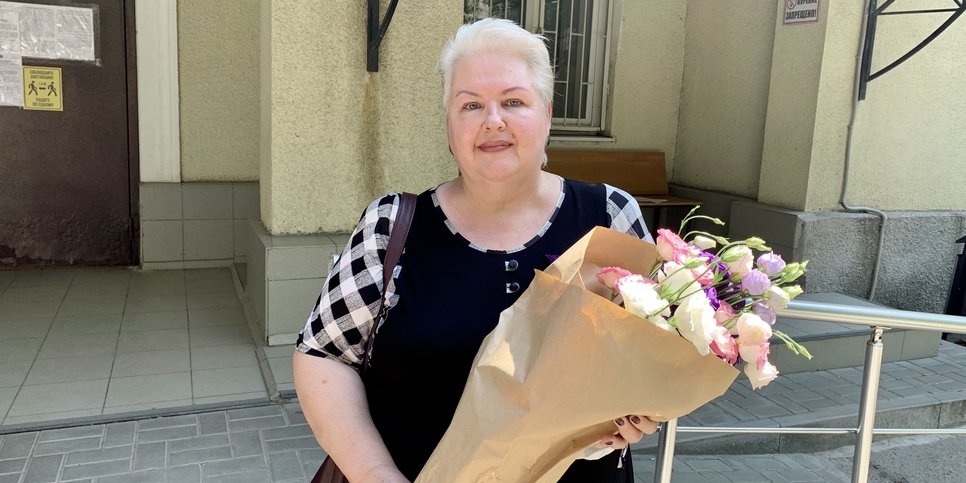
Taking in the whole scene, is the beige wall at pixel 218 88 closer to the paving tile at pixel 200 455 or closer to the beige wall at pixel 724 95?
the paving tile at pixel 200 455

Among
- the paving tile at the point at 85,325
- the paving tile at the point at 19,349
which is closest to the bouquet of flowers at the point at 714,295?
the paving tile at the point at 19,349

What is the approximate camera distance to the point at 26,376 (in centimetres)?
398

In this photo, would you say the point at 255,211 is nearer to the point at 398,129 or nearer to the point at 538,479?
the point at 398,129

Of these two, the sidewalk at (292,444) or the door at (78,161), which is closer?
the sidewalk at (292,444)

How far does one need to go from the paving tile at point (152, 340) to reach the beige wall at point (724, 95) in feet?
14.9

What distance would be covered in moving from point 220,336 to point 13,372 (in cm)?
112

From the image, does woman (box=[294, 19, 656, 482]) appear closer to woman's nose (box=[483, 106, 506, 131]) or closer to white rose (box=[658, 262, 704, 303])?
woman's nose (box=[483, 106, 506, 131])

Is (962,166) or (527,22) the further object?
(527,22)

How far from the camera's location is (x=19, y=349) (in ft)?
14.3

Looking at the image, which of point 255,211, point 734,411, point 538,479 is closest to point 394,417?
point 538,479

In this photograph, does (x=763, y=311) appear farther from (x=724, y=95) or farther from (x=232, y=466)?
(x=724, y=95)

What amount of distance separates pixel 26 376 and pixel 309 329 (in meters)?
3.09

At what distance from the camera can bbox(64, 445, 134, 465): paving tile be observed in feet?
10.5

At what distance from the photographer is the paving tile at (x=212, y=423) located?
3.53m
